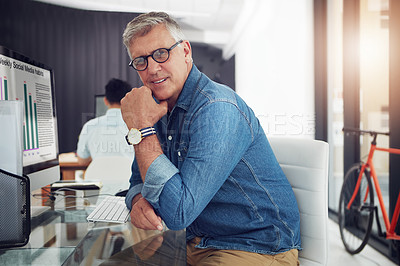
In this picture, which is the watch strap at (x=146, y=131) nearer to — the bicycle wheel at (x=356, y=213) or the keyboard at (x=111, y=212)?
the keyboard at (x=111, y=212)

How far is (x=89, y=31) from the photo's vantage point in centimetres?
487

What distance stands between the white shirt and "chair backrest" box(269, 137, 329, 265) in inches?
59.5

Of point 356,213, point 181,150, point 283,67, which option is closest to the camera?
point 181,150

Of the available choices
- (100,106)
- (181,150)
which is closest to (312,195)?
(181,150)

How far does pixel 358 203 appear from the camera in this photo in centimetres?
265

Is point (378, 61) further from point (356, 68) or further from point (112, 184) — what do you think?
point (112, 184)

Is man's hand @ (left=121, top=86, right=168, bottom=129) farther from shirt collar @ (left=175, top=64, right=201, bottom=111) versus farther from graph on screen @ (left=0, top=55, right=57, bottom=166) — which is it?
graph on screen @ (left=0, top=55, right=57, bottom=166)

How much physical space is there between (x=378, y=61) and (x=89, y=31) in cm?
384

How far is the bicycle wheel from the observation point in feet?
7.64

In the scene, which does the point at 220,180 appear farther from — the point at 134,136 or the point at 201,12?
A: the point at 201,12

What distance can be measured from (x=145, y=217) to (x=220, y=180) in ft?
0.76

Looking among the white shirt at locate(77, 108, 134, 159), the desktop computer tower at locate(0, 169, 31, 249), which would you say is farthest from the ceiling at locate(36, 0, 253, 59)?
the desktop computer tower at locate(0, 169, 31, 249)

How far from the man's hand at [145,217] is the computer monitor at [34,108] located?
0.42m

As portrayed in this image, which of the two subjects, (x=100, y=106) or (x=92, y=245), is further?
(x=100, y=106)
